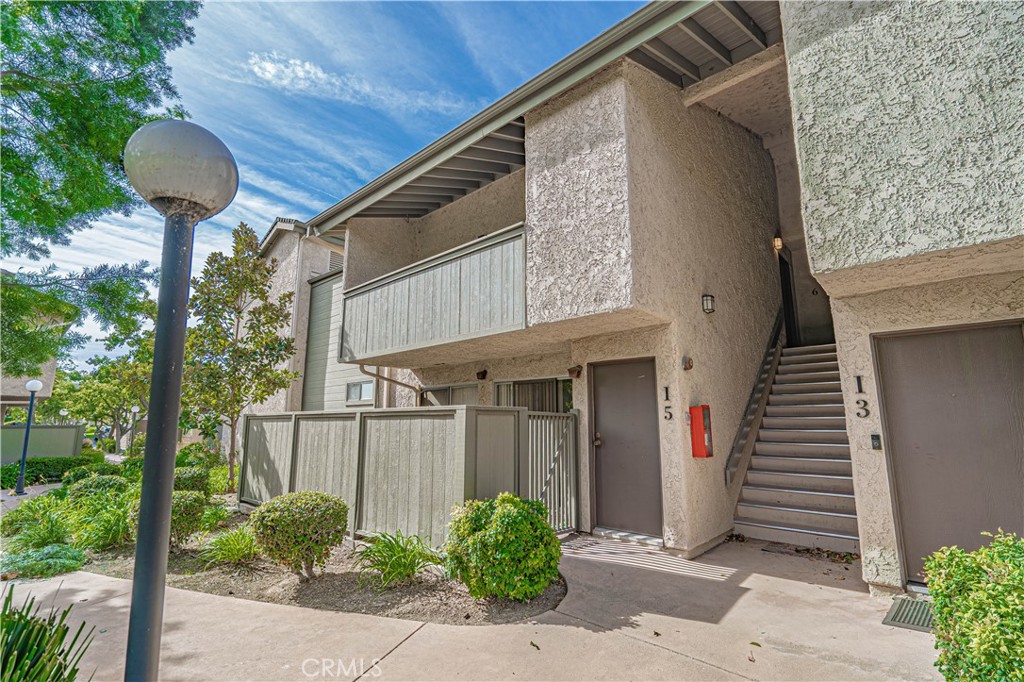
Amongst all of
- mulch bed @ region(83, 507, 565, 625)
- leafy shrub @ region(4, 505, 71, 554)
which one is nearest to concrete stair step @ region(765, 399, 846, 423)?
mulch bed @ region(83, 507, 565, 625)

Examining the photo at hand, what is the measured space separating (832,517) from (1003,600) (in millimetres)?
4387

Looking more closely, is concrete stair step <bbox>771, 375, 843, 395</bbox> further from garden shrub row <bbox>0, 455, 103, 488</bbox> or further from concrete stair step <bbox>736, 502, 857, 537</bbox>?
garden shrub row <bbox>0, 455, 103, 488</bbox>

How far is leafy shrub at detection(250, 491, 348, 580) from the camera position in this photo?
4.91 m

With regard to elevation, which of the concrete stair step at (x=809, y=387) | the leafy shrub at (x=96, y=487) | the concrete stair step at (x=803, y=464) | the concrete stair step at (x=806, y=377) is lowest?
the leafy shrub at (x=96, y=487)

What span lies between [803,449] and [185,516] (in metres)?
9.11

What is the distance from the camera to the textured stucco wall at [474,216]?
9531 mm

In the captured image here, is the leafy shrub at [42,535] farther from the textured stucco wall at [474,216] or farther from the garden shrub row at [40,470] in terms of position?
the garden shrub row at [40,470]

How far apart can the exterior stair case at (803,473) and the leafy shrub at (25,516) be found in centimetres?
1097

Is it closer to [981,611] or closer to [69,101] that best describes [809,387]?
[981,611]

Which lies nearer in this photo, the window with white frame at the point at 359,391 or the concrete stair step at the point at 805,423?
the concrete stair step at the point at 805,423

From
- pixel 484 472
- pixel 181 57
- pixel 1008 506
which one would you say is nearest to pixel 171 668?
pixel 484 472

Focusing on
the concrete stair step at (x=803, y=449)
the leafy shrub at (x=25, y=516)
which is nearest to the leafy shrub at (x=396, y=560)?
the concrete stair step at (x=803, y=449)

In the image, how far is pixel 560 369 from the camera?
8.29 meters

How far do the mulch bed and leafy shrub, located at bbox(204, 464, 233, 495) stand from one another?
5511mm
